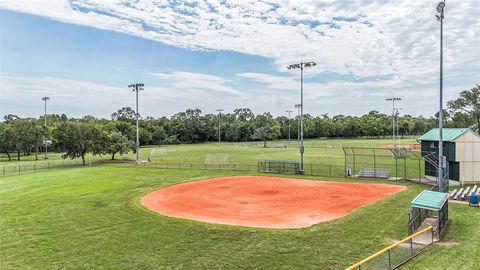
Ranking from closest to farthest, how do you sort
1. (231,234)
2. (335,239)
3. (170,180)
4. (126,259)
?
(126,259)
(335,239)
(231,234)
(170,180)

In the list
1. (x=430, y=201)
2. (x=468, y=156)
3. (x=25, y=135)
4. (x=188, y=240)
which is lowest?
(x=188, y=240)

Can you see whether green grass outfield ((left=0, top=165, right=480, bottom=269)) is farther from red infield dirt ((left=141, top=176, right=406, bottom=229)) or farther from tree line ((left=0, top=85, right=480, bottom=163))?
tree line ((left=0, top=85, right=480, bottom=163))

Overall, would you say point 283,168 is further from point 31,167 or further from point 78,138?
point 31,167

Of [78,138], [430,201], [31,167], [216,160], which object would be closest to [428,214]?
[430,201]

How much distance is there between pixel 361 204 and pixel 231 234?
1084cm

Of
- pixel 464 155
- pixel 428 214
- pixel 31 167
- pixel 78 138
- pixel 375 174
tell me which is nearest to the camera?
pixel 428 214

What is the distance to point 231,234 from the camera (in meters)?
16.8

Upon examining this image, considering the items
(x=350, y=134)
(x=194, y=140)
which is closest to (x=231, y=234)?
(x=194, y=140)

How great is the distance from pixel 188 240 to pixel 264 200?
10.4m

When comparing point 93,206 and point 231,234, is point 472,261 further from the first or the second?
point 93,206

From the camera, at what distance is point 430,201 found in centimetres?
1623

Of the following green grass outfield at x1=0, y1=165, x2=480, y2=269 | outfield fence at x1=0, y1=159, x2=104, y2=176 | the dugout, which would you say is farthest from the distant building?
outfield fence at x1=0, y1=159, x2=104, y2=176

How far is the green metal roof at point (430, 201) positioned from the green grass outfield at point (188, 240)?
1.61 metres

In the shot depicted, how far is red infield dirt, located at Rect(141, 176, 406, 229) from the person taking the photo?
20172 mm
